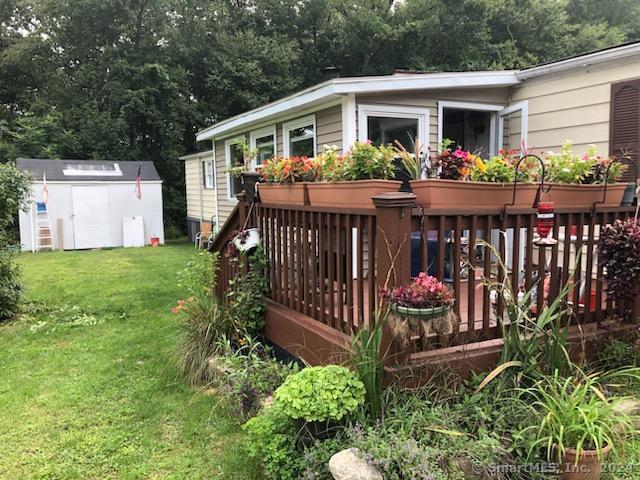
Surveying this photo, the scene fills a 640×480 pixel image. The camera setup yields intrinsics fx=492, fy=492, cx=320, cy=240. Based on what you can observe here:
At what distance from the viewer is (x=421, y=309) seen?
7.07 feet

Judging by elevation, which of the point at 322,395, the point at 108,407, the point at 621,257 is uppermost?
the point at 621,257

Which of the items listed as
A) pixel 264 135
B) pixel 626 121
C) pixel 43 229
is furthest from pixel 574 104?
pixel 43 229

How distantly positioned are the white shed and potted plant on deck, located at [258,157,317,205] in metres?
11.0

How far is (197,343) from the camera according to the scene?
3730 mm

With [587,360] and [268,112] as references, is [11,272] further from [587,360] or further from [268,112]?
[587,360]

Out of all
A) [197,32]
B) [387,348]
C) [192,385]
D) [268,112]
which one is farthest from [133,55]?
[387,348]

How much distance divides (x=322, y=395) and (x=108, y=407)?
1.82 meters

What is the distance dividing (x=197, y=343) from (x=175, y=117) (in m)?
15.4

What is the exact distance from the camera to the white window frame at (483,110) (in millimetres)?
5480

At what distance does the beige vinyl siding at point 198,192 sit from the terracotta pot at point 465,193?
10.3 metres

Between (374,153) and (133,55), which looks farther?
(133,55)

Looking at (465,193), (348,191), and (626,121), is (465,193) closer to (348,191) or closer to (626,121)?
(348,191)

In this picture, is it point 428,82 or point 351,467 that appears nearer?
point 351,467

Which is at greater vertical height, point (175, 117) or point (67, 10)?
point (67, 10)
